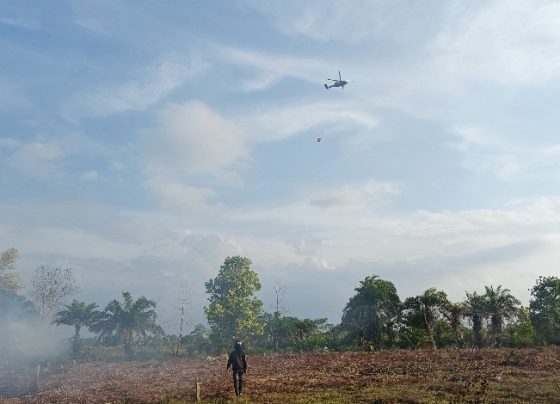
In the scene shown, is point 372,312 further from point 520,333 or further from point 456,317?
point 520,333

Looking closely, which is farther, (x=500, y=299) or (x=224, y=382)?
(x=500, y=299)

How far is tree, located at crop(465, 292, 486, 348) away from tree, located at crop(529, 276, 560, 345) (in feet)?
15.8

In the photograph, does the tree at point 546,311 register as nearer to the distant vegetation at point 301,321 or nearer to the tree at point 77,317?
the distant vegetation at point 301,321

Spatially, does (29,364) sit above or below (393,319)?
below

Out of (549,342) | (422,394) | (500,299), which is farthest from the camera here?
(500,299)

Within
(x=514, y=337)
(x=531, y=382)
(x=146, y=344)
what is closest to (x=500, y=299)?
(x=514, y=337)

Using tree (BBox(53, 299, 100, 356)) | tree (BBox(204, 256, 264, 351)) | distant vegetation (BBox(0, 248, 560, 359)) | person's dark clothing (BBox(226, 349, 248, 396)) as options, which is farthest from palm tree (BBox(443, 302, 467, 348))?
tree (BBox(53, 299, 100, 356))

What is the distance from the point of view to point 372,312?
176ft

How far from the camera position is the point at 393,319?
5384 cm

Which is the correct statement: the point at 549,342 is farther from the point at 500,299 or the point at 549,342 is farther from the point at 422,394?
the point at 422,394

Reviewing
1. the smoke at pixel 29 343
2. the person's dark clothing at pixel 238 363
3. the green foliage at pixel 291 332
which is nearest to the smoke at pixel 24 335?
the smoke at pixel 29 343

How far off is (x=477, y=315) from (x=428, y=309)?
512 centimetres

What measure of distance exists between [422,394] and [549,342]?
31.0 metres

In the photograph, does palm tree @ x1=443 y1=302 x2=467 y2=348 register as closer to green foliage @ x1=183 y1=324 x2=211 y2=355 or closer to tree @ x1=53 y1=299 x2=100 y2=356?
green foliage @ x1=183 y1=324 x2=211 y2=355
